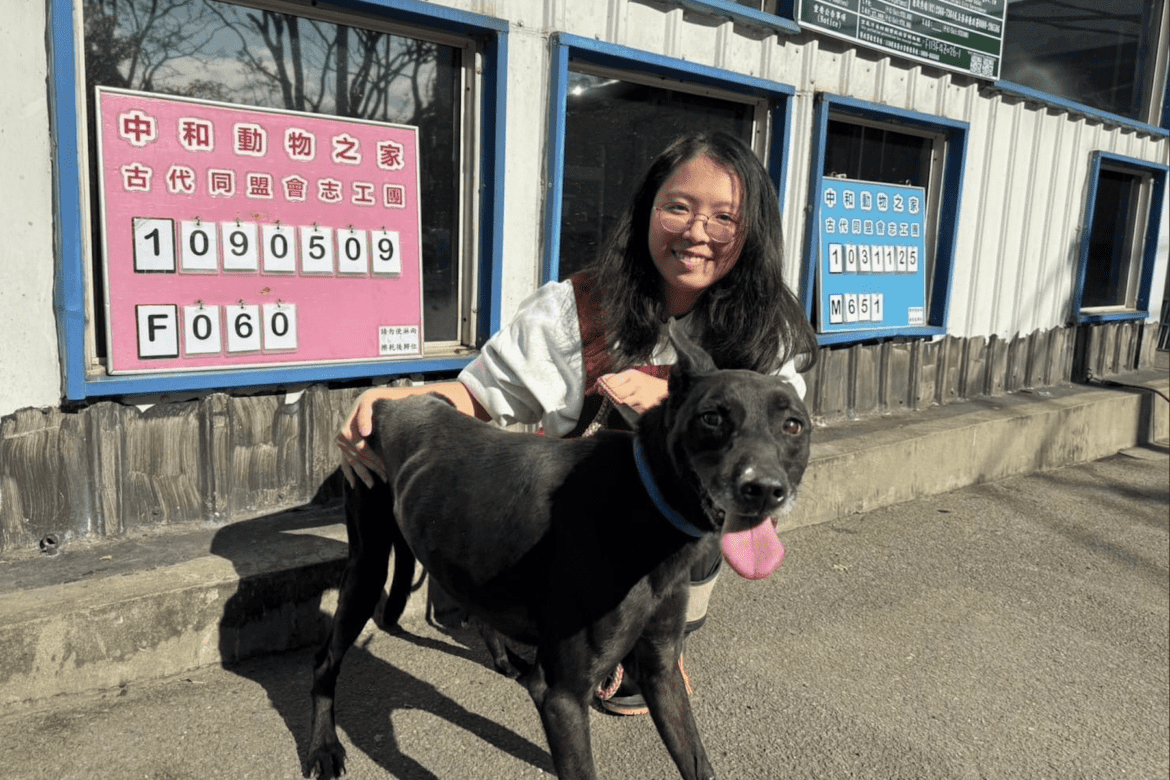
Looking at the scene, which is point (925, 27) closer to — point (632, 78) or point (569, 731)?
point (632, 78)

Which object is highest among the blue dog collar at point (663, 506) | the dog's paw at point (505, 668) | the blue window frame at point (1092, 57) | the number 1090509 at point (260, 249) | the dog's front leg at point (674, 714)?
the blue window frame at point (1092, 57)

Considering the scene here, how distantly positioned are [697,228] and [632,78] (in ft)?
9.38

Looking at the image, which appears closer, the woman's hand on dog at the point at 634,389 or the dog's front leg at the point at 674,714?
the dog's front leg at the point at 674,714

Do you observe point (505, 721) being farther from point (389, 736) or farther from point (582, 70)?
point (582, 70)

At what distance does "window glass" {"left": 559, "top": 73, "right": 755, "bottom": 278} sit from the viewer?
493cm

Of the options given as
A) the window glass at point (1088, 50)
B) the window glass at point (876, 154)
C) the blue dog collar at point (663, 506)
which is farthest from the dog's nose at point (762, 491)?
the window glass at point (1088, 50)

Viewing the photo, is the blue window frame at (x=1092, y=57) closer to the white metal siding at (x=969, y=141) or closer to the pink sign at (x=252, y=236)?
the white metal siding at (x=969, y=141)

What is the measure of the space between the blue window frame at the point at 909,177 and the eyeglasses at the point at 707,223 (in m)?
3.58

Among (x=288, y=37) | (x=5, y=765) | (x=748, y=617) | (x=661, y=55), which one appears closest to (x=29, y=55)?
(x=288, y=37)

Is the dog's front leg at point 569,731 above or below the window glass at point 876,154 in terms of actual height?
below

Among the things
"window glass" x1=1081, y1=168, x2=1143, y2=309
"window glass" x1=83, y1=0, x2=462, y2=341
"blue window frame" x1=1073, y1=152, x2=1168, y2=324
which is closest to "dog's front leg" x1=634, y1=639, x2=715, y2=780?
"window glass" x1=83, y1=0, x2=462, y2=341

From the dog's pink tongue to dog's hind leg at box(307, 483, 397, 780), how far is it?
1137 millimetres

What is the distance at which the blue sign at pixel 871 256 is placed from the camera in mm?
6098

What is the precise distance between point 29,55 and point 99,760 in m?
2.48
